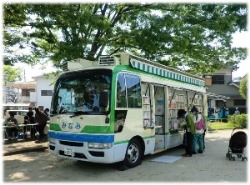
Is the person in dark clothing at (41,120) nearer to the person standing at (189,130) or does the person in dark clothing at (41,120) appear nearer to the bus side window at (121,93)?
the person standing at (189,130)

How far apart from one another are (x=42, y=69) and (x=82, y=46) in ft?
20.6

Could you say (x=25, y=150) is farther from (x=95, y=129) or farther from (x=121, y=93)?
(x=121, y=93)

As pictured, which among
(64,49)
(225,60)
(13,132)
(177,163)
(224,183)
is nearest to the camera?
(224,183)


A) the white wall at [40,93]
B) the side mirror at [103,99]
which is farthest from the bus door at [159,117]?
the white wall at [40,93]

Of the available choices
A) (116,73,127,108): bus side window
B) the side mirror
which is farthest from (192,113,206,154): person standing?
the side mirror

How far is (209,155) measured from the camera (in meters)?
10.7

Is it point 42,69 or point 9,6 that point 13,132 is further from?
point 9,6

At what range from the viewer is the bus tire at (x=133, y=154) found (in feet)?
27.1

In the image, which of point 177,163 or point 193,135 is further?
point 193,135

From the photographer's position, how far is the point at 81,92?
8070 millimetres

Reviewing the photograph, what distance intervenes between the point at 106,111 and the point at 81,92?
1.00 metres

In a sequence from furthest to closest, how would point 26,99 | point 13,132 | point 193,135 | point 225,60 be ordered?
point 26,99 → point 225,60 → point 13,132 → point 193,135

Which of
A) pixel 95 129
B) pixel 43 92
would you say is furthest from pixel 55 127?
pixel 43 92

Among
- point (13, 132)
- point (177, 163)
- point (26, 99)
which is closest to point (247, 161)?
point (177, 163)
